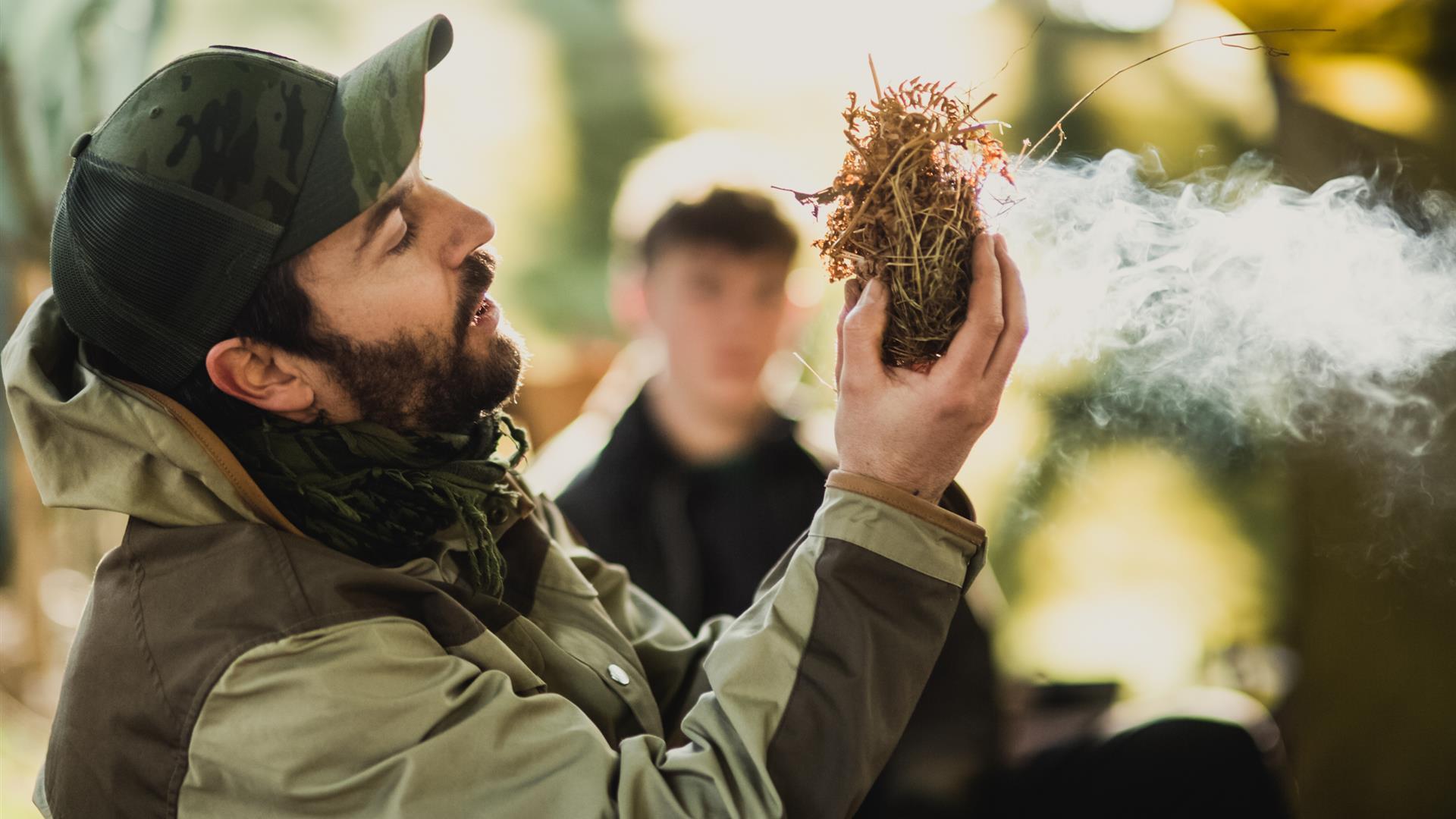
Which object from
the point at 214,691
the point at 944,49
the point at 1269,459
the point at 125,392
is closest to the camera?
the point at 214,691

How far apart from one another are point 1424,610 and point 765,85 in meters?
2.99

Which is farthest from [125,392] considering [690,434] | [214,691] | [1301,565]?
[1301,565]

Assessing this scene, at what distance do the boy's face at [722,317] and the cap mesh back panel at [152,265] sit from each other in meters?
1.69

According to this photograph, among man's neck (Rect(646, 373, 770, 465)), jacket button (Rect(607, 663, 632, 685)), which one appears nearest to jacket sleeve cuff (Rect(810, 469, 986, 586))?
jacket button (Rect(607, 663, 632, 685))

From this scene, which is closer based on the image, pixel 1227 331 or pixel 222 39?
pixel 1227 331

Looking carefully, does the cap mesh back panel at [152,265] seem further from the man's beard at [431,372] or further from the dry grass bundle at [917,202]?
the dry grass bundle at [917,202]

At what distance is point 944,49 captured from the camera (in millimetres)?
3572

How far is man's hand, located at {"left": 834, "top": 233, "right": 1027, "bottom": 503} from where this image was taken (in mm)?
1260

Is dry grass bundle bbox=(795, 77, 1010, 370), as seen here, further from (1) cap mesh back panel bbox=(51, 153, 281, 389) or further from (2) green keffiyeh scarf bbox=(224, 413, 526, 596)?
(1) cap mesh back panel bbox=(51, 153, 281, 389)

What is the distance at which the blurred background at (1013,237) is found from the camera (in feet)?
7.34

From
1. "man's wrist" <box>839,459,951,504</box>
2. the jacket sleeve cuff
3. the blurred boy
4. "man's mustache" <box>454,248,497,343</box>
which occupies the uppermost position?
"man's mustache" <box>454,248,497,343</box>

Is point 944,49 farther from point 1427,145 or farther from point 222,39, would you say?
point 222,39

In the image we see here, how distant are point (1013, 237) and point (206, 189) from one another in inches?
48.8

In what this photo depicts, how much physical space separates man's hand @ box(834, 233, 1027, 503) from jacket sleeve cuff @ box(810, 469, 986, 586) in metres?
0.03
